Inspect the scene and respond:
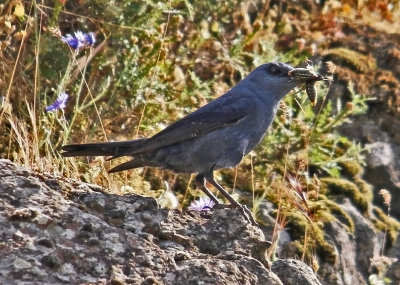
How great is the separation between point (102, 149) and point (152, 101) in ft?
4.87

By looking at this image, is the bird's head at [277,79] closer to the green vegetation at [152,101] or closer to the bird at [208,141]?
the bird at [208,141]

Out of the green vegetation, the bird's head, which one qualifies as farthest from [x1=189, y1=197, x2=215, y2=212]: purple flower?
the bird's head

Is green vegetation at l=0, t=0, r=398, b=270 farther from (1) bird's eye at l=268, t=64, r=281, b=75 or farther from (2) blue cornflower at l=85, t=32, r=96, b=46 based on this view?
(1) bird's eye at l=268, t=64, r=281, b=75

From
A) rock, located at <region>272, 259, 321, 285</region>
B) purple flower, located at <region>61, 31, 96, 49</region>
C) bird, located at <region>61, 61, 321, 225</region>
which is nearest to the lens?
rock, located at <region>272, 259, 321, 285</region>

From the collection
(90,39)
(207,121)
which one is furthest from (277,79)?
(90,39)

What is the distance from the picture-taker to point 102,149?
470 centimetres

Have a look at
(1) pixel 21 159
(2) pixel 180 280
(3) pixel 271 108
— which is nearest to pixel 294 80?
(3) pixel 271 108

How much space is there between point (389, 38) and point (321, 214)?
2626 mm

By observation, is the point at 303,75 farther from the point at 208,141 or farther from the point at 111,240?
the point at 111,240

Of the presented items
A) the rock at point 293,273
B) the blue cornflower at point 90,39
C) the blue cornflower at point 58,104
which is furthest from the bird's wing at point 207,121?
the rock at point 293,273

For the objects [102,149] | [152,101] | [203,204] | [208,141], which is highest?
[152,101]

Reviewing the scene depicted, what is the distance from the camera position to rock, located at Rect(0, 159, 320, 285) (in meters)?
3.45

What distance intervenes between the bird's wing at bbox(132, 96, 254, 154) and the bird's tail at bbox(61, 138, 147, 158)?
5.9 inches

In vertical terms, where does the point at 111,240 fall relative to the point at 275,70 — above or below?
below
